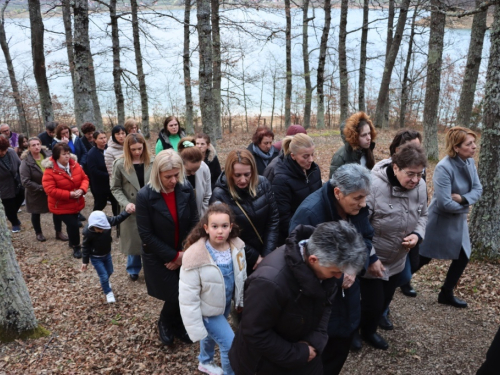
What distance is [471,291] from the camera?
4703 mm

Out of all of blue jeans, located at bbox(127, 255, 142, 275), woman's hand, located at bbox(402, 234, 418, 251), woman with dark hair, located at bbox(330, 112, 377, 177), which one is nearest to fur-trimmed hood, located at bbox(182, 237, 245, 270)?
woman's hand, located at bbox(402, 234, 418, 251)

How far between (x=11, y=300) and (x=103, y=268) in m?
1.13

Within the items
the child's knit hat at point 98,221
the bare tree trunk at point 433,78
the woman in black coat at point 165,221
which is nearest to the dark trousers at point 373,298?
the woman in black coat at point 165,221

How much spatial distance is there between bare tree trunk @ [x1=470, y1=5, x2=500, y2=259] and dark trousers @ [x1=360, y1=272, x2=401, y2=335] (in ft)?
7.69

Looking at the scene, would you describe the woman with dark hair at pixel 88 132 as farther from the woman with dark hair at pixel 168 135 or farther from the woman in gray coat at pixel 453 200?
the woman in gray coat at pixel 453 200

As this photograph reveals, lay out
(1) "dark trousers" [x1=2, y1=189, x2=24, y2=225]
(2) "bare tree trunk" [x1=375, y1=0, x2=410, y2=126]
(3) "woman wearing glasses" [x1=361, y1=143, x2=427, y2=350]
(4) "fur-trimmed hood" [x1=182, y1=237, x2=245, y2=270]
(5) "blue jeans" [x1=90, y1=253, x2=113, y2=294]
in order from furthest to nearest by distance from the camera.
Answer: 1. (2) "bare tree trunk" [x1=375, y1=0, x2=410, y2=126]
2. (1) "dark trousers" [x1=2, y1=189, x2=24, y2=225]
3. (5) "blue jeans" [x1=90, y1=253, x2=113, y2=294]
4. (3) "woman wearing glasses" [x1=361, y1=143, x2=427, y2=350]
5. (4) "fur-trimmed hood" [x1=182, y1=237, x2=245, y2=270]

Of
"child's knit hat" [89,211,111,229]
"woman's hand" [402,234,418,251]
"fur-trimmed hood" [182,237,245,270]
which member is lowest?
"child's knit hat" [89,211,111,229]

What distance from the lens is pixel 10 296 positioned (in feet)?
12.4

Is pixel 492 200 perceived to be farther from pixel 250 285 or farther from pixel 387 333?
pixel 250 285

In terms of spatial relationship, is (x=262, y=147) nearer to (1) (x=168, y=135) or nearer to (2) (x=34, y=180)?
(1) (x=168, y=135)

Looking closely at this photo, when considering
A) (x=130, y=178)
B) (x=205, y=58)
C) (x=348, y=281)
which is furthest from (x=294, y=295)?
(x=205, y=58)

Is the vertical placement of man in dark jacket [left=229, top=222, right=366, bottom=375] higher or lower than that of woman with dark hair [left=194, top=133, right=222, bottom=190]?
lower

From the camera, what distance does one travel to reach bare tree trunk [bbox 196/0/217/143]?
8.52 meters

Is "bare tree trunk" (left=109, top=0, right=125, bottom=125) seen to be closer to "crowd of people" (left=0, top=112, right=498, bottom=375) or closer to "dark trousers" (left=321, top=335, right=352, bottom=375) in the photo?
"crowd of people" (left=0, top=112, right=498, bottom=375)
